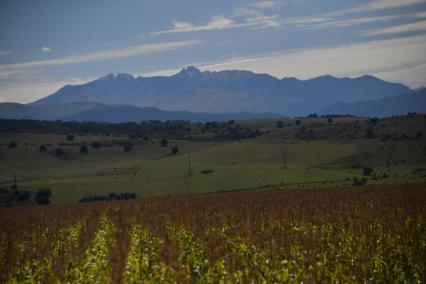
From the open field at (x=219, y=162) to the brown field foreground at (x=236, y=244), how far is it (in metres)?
36.3

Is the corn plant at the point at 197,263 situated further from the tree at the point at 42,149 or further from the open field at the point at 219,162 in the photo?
the tree at the point at 42,149

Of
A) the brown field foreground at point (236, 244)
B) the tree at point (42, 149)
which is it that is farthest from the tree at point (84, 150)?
the brown field foreground at point (236, 244)

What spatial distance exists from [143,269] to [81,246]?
28.9ft

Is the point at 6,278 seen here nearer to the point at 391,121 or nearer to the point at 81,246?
the point at 81,246

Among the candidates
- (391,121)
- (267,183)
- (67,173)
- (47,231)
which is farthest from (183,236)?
(391,121)

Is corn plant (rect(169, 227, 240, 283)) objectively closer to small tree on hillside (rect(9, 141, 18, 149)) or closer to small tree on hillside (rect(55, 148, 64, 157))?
small tree on hillside (rect(55, 148, 64, 157))

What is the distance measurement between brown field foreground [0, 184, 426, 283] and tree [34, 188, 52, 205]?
122 ft

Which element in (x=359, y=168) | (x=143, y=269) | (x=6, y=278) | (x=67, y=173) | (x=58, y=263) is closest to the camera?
(x=143, y=269)

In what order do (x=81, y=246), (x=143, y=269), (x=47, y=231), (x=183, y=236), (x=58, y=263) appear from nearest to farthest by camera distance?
(x=143, y=269) → (x=58, y=263) → (x=183, y=236) → (x=81, y=246) → (x=47, y=231)

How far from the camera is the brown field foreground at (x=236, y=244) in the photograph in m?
15.5

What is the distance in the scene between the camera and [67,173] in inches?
4508

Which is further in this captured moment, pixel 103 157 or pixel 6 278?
pixel 103 157

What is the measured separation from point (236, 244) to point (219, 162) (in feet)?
298

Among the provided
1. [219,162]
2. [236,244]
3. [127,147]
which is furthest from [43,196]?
[127,147]
